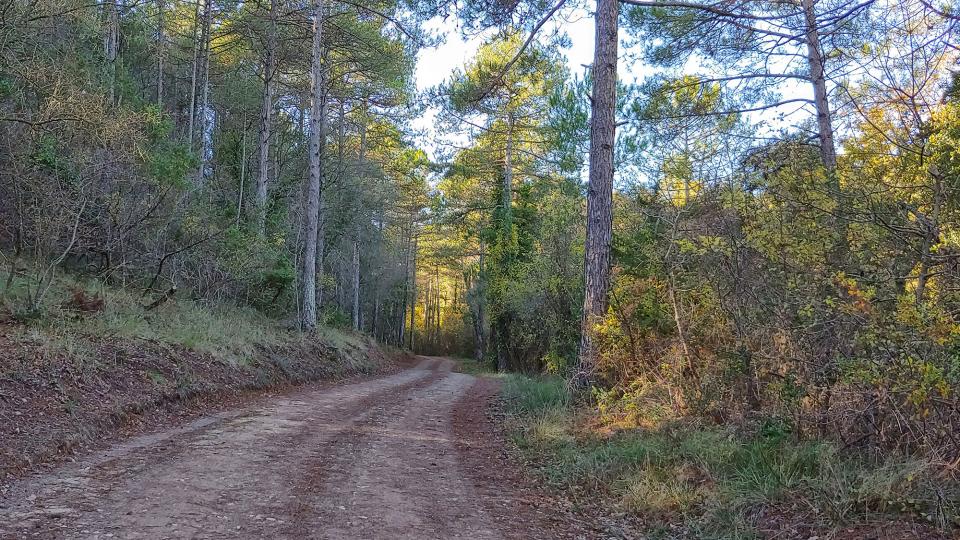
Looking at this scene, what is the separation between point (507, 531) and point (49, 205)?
339 inches

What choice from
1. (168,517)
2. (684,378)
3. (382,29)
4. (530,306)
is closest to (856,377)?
(684,378)

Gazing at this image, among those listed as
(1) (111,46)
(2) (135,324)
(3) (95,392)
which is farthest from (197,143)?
(3) (95,392)

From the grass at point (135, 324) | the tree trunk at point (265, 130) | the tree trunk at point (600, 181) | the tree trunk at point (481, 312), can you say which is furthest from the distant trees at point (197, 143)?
the tree trunk at point (481, 312)

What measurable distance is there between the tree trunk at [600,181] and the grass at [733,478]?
222cm

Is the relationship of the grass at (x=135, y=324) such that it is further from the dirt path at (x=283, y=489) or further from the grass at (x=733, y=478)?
the grass at (x=733, y=478)

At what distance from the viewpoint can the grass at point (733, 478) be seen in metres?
4.39

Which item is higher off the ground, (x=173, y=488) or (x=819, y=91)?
(x=819, y=91)

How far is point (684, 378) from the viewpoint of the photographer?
786cm

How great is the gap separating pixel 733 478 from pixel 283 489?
13.6ft

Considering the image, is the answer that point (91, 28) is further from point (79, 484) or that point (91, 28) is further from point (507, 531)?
point (507, 531)

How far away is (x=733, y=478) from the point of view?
5.46 m

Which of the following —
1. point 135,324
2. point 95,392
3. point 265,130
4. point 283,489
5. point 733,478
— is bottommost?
point 283,489

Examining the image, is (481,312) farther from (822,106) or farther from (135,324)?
(135,324)

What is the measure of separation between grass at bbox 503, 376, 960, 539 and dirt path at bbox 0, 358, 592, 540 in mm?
735
